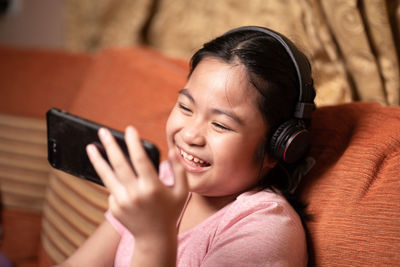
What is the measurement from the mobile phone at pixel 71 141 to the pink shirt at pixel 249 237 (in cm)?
25

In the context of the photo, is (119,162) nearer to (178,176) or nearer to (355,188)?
(178,176)

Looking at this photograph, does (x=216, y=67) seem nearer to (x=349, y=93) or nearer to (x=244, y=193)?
(x=244, y=193)

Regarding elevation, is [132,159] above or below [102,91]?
above

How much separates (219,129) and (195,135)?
0.05 m

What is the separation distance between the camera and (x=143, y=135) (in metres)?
1.27

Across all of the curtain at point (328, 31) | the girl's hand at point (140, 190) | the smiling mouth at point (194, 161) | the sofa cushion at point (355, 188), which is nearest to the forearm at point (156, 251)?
the girl's hand at point (140, 190)

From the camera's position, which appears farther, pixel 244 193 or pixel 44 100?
pixel 44 100

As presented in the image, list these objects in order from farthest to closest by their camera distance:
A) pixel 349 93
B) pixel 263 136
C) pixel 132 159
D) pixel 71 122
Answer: pixel 349 93 < pixel 263 136 < pixel 71 122 < pixel 132 159

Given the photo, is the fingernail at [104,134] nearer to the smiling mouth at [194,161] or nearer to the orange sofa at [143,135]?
the smiling mouth at [194,161]

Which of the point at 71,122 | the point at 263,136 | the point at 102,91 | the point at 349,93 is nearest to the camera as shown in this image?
the point at 71,122

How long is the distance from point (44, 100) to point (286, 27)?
94 centimetres

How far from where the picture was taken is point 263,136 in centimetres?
88

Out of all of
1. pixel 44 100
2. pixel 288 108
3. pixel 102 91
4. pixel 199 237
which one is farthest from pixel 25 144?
pixel 288 108

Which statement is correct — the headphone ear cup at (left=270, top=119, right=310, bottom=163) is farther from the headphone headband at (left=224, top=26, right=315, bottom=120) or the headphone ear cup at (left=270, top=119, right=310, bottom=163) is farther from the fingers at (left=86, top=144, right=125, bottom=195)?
the fingers at (left=86, top=144, right=125, bottom=195)
